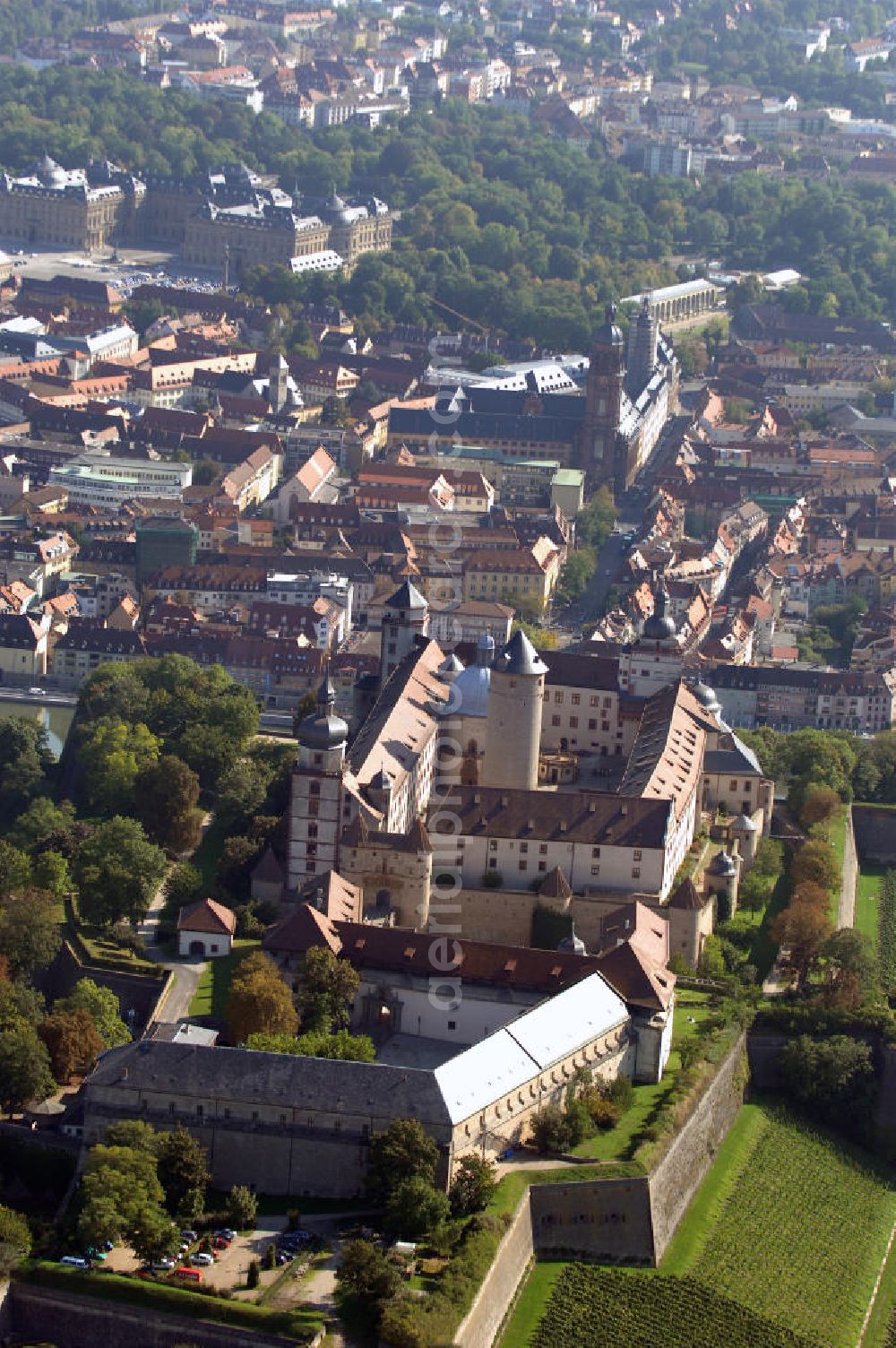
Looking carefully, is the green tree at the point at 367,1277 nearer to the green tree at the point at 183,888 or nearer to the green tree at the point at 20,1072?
the green tree at the point at 20,1072

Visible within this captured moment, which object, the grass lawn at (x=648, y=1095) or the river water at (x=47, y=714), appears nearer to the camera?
the grass lawn at (x=648, y=1095)

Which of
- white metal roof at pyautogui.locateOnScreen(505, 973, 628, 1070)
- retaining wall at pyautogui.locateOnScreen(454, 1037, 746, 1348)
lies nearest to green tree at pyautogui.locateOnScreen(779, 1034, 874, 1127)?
white metal roof at pyautogui.locateOnScreen(505, 973, 628, 1070)

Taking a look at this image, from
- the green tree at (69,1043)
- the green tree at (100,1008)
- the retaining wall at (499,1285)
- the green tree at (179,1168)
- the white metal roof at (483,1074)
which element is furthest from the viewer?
the green tree at (100,1008)

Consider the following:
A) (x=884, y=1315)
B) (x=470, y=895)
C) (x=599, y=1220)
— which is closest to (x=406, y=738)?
(x=470, y=895)

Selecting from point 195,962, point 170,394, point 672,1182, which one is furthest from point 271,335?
point 672,1182

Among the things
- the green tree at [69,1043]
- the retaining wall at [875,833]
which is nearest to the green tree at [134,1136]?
the green tree at [69,1043]

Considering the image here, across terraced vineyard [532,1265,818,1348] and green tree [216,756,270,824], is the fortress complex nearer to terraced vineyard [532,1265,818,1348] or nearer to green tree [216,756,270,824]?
green tree [216,756,270,824]
